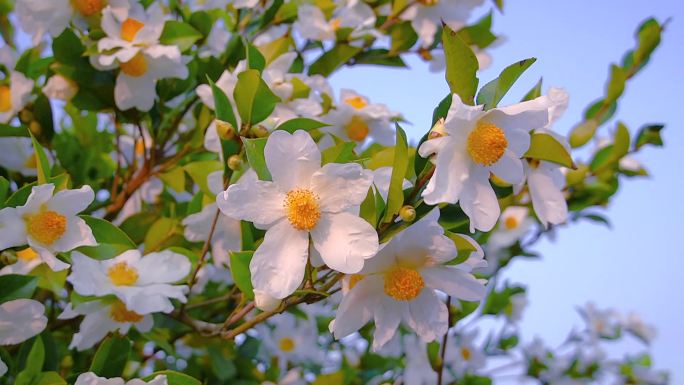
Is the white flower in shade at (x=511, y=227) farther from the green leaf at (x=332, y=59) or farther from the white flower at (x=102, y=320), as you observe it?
the white flower at (x=102, y=320)

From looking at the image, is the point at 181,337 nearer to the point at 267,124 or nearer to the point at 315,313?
the point at 267,124

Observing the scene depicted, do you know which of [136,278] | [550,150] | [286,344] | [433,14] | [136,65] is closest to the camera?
[550,150]

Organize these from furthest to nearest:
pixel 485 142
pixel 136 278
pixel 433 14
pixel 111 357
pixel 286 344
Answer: pixel 286 344 < pixel 433 14 < pixel 136 278 < pixel 111 357 < pixel 485 142

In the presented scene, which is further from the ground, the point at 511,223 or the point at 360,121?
the point at 360,121

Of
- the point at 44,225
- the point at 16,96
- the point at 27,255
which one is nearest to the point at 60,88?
the point at 16,96

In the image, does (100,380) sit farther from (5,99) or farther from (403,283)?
(5,99)

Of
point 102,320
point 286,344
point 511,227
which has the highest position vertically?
point 102,320

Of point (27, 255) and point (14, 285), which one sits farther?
point (27, 255)
